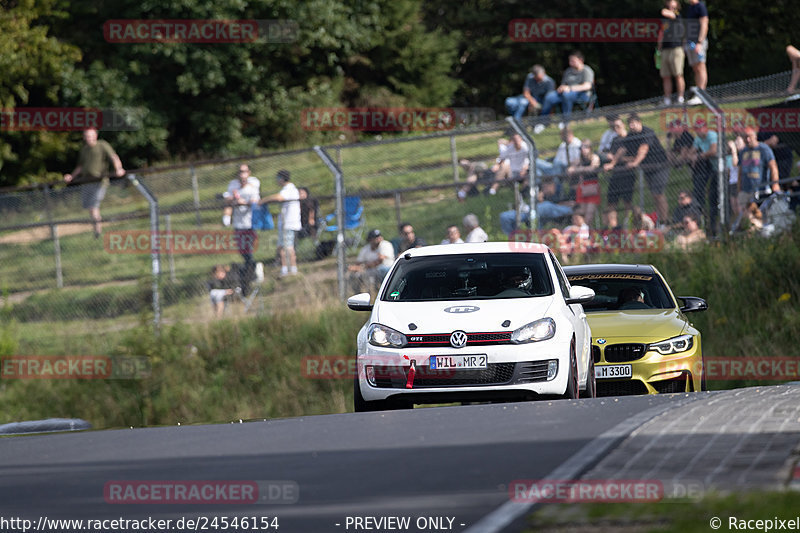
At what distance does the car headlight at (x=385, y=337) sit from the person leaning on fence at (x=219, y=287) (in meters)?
8.96

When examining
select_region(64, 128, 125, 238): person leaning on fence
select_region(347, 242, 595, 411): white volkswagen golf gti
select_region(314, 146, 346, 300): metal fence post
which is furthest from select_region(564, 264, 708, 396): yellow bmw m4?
select_region(64, 128, 125, 238): person leaning on fence

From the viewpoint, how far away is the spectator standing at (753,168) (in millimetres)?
18172

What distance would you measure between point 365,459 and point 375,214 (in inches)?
517

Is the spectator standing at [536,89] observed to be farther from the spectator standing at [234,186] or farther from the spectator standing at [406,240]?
the spectator standing at [406,240]

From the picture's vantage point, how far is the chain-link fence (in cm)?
A: 1839

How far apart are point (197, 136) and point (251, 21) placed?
4868 mm

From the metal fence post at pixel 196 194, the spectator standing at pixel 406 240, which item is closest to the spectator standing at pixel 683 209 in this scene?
the spectator standing at pixel 406 240

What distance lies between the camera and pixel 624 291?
14141mm

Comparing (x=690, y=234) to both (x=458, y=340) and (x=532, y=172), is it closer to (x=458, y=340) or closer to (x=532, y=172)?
(x=532, y=172)

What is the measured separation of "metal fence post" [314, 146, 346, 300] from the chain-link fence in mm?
159

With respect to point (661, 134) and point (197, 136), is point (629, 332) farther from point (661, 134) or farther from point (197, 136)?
point (197, 136)

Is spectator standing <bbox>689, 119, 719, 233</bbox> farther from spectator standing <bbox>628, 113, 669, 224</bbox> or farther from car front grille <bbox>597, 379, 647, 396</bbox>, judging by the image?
car front grille <bbox>597, 379, 647, 396</bbox>

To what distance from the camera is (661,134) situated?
18625mm

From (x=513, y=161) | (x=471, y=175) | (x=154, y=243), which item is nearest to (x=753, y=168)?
(x=513, y=161)
